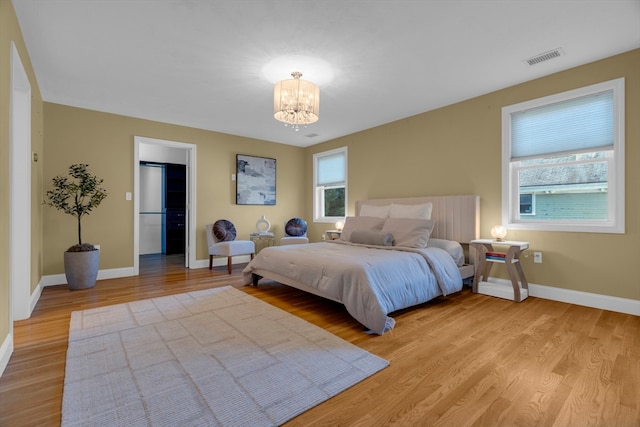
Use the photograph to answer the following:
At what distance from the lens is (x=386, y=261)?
2.81 meters

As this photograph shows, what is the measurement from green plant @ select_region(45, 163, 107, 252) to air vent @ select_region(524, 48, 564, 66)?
5.33 m

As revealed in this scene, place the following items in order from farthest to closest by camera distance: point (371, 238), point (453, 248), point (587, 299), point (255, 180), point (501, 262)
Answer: point (255, 180)
point (371, 238)
point (453, 248)
point (501, 262)
point (587, 299)

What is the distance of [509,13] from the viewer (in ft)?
7.47

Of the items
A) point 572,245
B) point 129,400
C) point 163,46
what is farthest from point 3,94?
point 572,245

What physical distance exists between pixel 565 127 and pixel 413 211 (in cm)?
190

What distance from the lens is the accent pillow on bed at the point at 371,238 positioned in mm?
3703

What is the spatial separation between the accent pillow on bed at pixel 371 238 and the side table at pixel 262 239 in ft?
7.17

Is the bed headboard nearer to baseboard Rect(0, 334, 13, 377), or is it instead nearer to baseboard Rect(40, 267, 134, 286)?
baseboard Rect(0, 334, 13, 377)

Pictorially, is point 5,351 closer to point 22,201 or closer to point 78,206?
point 22,201

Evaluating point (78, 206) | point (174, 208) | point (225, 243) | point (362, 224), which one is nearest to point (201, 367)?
point (362, 224)

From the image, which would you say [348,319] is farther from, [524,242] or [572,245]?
[572,245]

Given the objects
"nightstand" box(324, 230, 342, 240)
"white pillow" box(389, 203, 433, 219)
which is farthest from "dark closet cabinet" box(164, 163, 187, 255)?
"white pillow" box(389, 203, 433, 219)

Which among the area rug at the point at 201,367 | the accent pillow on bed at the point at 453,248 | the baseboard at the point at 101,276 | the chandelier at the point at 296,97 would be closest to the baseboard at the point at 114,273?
the baseboard at the point at 101,276

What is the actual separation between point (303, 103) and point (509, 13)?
1875mm
